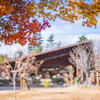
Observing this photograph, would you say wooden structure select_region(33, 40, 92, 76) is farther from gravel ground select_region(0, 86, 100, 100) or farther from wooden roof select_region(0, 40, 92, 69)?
gravel ground select_region(0, 86, 100, 100)

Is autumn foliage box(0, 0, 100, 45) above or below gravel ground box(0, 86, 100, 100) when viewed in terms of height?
above

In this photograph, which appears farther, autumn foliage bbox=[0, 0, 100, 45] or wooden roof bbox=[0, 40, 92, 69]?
wooden roof bbox=[0, 40, 92, 69]

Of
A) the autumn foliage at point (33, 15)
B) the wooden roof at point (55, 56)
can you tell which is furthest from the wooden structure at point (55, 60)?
the autumn foliage at point (33, 15)

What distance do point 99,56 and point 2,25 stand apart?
8233mm

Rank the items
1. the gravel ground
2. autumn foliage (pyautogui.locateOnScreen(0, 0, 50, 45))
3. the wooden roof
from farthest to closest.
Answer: the wooden roof
the gravel ground
autumn foliage (pyautogui.locateOnScreen(0, 0, 50, 45))

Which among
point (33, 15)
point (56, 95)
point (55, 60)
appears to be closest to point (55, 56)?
point (55, 60)

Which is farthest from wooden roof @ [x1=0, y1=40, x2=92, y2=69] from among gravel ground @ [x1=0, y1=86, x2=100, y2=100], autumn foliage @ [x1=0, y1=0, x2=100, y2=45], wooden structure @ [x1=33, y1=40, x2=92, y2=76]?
autumn foliage @ [x1=0, y1=0, x2=100, y2=45]

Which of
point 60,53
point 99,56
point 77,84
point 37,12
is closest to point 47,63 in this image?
point 60,53

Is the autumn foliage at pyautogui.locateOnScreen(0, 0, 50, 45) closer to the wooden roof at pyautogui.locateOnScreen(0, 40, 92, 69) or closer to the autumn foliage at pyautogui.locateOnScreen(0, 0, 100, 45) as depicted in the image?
the autumn foliage at pyautogui.locateOnScreen(0, 0, 100, 45)

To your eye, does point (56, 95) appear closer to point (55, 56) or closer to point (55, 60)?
point (55, 56)

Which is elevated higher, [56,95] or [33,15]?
[33,15]

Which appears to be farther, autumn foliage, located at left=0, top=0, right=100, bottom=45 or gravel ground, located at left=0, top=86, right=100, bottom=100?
gravel ground, located at left=0, top=86, right=100, bottom=100

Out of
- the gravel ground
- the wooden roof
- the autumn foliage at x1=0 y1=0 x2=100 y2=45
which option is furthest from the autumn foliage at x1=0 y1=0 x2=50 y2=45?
the wooden roof

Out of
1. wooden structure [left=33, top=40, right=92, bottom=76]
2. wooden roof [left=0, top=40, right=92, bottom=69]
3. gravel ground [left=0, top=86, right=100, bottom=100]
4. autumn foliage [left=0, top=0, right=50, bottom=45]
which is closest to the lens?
autumn foliage [left=0, top=0, right=50, bottom=45]
